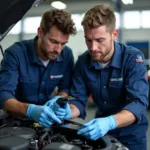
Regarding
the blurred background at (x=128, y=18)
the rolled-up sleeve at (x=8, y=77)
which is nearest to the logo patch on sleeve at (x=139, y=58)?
the rolled-up sleeve at (x=8, y=77)

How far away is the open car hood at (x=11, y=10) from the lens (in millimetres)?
1185

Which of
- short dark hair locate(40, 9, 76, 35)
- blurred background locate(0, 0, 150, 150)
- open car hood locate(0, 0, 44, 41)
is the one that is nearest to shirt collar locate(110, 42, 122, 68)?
short dark hair locate(40, 9, 76, 35)

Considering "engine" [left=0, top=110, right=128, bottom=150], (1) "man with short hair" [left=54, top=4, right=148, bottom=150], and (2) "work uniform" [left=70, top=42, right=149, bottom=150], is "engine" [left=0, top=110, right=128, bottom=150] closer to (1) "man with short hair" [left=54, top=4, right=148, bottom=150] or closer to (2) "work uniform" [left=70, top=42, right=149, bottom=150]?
(1) "man with short hair" [left=54, top=4, right=148, bottom=150]

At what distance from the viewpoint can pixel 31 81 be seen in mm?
1626

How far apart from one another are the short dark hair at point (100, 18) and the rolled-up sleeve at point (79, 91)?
0.32 metres

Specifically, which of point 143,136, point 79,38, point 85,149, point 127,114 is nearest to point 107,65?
point 127,114

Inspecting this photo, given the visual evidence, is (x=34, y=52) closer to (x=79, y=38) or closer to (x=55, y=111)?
(x=55, y=111)

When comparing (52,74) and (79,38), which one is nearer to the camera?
(52,74)

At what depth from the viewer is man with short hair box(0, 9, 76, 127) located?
4.81 feet

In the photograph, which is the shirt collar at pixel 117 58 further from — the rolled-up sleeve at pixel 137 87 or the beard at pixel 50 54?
the beard at pixel 50 54

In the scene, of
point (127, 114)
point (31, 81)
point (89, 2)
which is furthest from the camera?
point (89, 2)

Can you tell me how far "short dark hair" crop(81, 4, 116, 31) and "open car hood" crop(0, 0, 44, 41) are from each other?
275mm

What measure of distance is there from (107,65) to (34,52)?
19.0 inches

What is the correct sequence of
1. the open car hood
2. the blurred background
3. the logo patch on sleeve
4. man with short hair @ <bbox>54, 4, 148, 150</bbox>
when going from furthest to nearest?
1. the blurred background
2. the logo patch on sleeve
3. man with short hair @ <bbox>54, 4, 148, 150</bbox>
4. the open car hood
